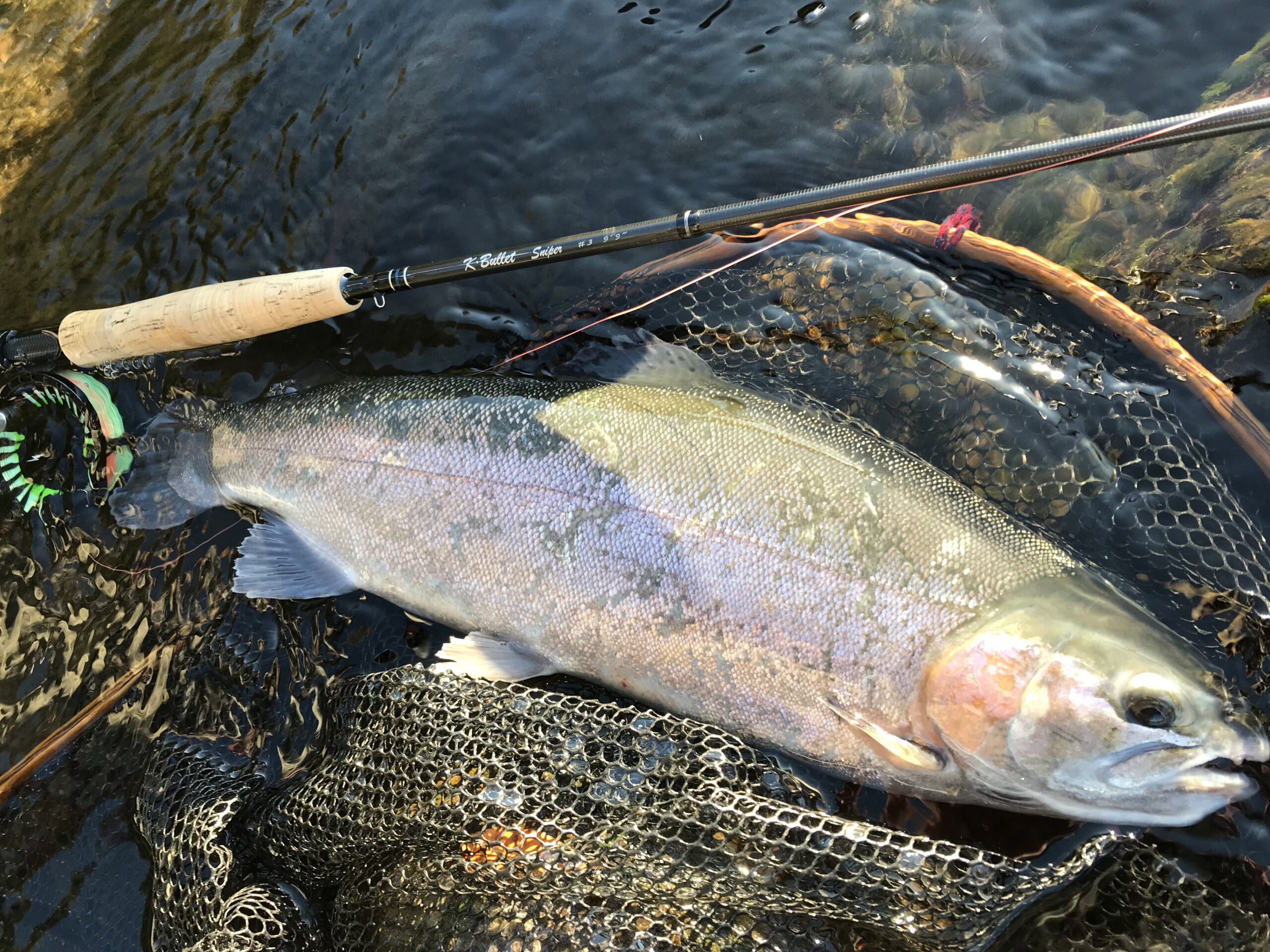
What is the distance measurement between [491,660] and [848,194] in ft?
7.44

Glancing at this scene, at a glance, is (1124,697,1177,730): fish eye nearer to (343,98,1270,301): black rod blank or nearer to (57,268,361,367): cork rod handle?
(343,98,1270,301): black rod blank

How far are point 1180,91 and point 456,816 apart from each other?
14.6ft

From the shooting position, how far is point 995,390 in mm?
2959

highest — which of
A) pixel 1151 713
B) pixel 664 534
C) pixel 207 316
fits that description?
pixel 207 316

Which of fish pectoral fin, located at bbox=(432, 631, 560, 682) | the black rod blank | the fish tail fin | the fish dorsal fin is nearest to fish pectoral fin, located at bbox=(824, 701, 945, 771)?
fish pectoral fin, located at bbox=(432, 631, 560, 682)

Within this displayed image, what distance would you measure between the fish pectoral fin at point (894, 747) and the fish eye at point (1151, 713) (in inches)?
23.9

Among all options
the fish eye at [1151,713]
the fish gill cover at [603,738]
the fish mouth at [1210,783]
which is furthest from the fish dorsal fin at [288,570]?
the fish mouth at [1210,783]

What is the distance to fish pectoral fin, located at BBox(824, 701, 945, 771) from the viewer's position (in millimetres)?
2576

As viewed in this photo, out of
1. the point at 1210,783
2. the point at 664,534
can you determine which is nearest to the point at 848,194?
the point at 664,534

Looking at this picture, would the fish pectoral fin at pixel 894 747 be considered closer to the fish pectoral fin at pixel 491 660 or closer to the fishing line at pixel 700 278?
the fish pectoral fin at pixel 491 660

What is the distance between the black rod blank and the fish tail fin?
967mm

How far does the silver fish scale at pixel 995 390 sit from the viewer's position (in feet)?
8.84

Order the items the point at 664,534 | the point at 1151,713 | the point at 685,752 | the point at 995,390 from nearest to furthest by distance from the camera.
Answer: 1. the point at 1151,713
2. the point at 685,752
3. the point at 664,534
4. the point at 995,390

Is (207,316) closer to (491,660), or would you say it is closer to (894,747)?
(491,660)
